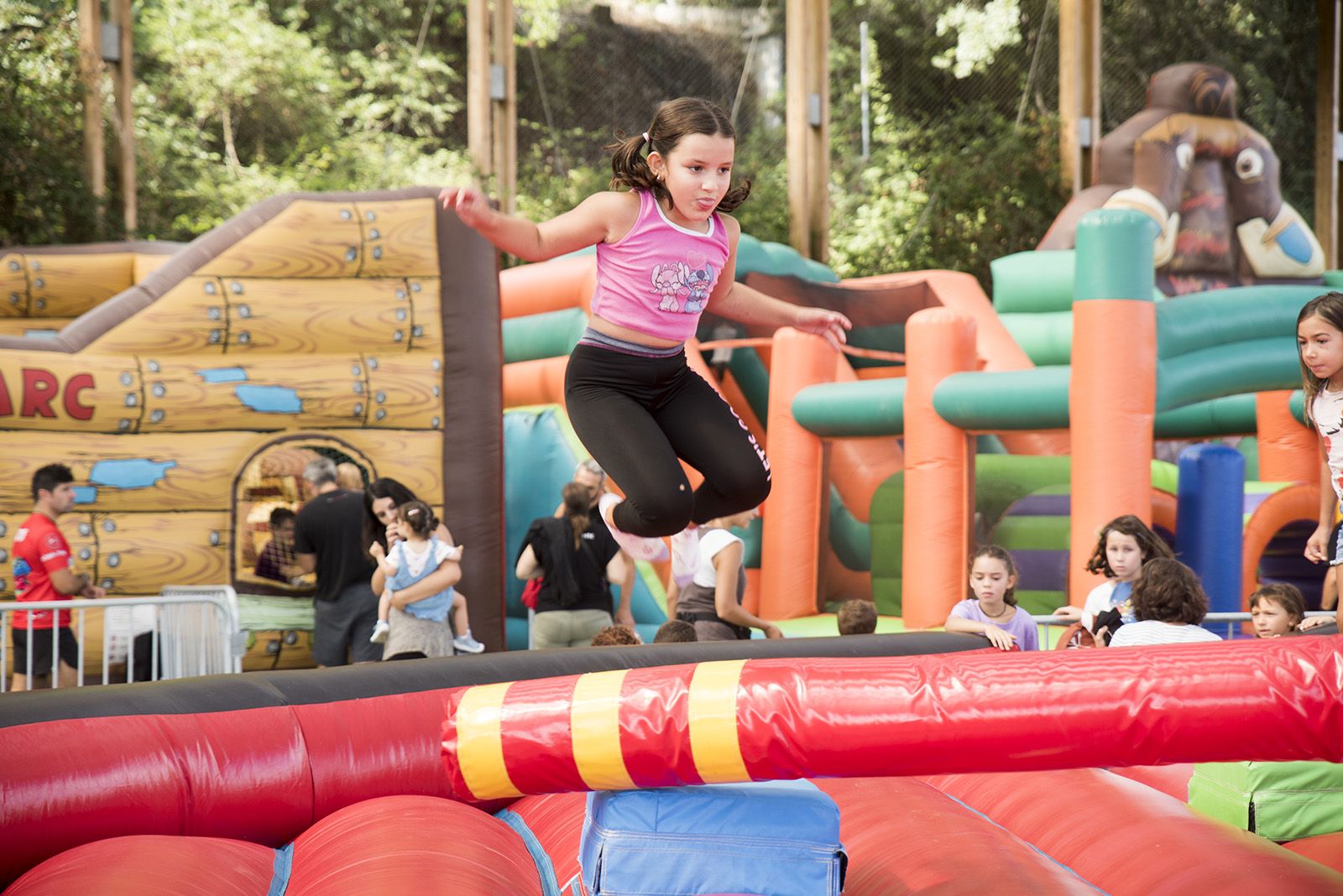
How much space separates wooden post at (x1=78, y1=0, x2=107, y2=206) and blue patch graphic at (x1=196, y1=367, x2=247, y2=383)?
3562mm

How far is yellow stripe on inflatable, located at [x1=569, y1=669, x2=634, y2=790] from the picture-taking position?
2.17 metres

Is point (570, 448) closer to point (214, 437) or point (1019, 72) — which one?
point (214, 437)

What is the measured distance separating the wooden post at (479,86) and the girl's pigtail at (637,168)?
703 cm

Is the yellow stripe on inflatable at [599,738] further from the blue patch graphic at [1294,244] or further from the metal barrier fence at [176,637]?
the blue patch graphic at [1294,244]

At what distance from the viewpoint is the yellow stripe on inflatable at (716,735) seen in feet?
7.00

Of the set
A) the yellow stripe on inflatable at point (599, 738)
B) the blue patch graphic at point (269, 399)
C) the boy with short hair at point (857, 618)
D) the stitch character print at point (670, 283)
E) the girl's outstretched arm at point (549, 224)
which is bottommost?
the boy with short hair at point (857, 618)

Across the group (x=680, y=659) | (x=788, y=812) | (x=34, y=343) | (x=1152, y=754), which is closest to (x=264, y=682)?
(x=680, y=659)

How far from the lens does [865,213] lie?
1053cm

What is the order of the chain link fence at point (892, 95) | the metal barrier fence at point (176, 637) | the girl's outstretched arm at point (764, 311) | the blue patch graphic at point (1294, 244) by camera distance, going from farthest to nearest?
the chain link fence at point (892, 95) < the blue patch graphic at point (1294, 244) < the metal barrier fence at point (176, 637) < the girl's outstretched arm at point (764, 311)

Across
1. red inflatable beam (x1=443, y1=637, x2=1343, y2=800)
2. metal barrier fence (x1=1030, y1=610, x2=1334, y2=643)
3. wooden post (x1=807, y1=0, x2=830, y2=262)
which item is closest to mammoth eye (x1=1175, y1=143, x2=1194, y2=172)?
wooden post (x1=807, y1=0, x2=830, y2=262)

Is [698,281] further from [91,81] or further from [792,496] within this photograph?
[91,81]

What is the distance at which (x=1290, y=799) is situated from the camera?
104 inches

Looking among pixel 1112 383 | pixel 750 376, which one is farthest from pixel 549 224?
pixel 750 376

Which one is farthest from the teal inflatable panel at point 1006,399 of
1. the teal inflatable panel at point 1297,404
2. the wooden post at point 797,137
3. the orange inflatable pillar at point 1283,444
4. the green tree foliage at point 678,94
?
the green tree foliage at point 678,94
